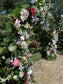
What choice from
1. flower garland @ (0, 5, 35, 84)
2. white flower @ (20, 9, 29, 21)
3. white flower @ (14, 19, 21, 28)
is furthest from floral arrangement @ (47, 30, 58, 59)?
white flower @ (14, 19, 21, 28)

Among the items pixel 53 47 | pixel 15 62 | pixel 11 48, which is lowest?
pixel 53 47

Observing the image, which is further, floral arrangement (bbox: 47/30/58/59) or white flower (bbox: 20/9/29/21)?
floral arrangement (bbox: 47/30/58/59)

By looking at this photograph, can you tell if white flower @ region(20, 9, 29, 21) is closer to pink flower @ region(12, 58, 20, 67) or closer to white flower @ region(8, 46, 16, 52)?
white flower @ region(8, 46, 16, 52)

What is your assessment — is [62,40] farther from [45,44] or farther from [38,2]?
[38,2]

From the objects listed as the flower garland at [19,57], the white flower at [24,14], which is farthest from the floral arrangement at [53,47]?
the white flower at [24,14]

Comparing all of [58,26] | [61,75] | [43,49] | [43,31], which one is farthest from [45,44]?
[61,75]

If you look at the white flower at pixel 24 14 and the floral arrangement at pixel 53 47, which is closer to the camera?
the white flower at pixel 24 14

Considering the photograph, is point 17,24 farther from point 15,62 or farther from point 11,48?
point 15,62

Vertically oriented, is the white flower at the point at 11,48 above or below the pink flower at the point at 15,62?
above

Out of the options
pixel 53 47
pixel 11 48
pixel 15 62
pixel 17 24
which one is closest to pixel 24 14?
pixel 17 24

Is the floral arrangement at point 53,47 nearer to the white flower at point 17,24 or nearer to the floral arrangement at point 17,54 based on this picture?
the floral arrangement at point 17,54


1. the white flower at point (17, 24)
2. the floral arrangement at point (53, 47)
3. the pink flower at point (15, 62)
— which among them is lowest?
the floral arrangement at point (53, 47)

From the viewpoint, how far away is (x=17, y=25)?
6.07 ft

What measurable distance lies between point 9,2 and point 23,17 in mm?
10169
